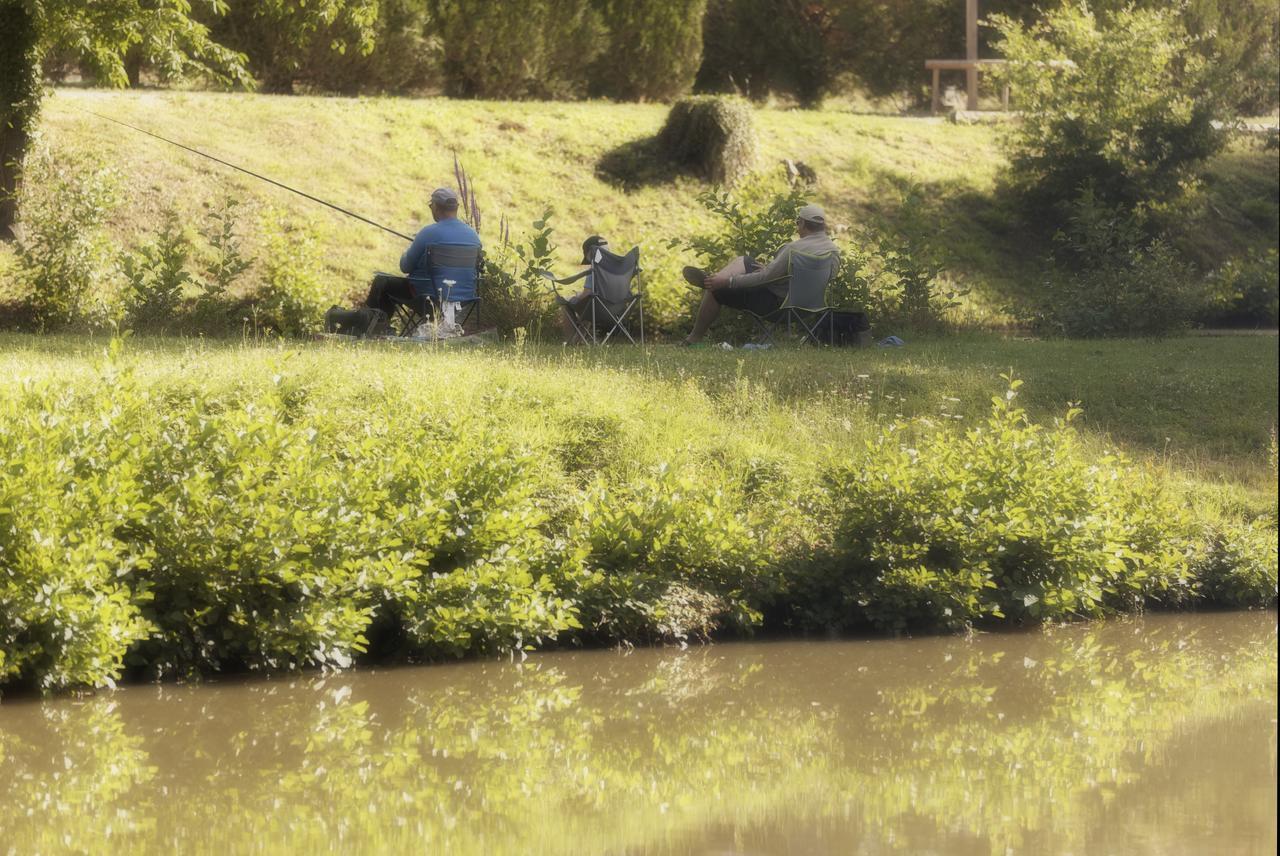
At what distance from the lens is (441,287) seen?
44.8ft

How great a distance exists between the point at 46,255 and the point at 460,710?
7.45 m

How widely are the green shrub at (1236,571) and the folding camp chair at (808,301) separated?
4407 mm

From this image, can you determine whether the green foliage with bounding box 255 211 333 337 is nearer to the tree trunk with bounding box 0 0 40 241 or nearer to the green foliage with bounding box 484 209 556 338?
the green foliage with bounding box 484 209 556 338

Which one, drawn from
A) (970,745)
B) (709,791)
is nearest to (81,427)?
(709,791)

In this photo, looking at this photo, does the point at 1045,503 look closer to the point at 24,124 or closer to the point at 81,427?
the point at 81,427

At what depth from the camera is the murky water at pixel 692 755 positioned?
21.0ft

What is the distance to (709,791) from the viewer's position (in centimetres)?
703

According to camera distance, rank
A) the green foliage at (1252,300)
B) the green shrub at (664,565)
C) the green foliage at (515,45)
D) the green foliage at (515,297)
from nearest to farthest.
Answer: the green shrub at (664,565) < the green foliage at (515,297) < the green foliage at (1252,300) < the green foliage at (515,45)

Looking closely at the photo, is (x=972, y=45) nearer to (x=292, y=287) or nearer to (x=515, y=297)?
(x=515, y=297)

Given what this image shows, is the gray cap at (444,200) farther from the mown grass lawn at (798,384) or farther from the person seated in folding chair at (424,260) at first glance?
the mown grass lawn at (798,384)

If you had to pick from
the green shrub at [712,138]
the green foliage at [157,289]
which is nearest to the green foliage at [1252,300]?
the green shrub at [712,138]

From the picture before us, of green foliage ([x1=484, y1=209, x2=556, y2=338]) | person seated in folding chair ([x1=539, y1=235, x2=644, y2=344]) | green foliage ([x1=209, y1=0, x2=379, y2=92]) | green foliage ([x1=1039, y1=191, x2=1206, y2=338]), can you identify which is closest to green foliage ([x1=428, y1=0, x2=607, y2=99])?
green foliage ([x1=209, y1=0, x2=379, y2=92])

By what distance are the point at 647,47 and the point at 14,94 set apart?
1076 centimetres

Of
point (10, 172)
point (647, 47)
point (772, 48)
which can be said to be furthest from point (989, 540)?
point (772, 48)
